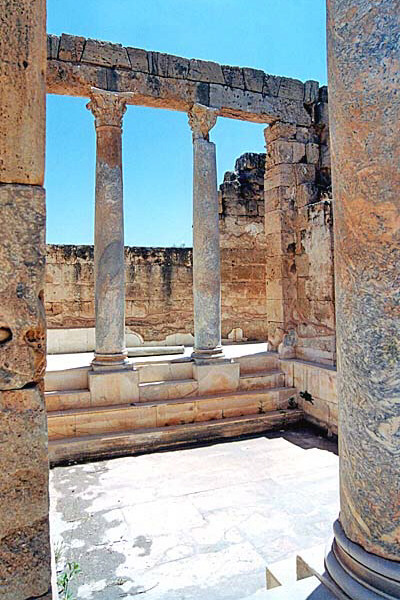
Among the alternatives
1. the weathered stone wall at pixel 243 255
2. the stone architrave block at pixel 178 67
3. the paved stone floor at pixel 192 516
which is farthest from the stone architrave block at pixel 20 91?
the weathered stone wall at pixel 243 255

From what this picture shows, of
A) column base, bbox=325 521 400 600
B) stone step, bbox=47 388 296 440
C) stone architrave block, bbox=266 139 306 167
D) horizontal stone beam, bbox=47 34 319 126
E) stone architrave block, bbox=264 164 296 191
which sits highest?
horizontal stone beam, bbox=47 34 319 126

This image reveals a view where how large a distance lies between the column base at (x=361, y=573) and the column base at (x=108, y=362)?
5.93 m

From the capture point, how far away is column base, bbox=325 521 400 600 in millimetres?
2314

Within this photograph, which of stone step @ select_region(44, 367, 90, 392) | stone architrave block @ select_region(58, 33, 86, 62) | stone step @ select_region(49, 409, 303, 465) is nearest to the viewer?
stone step @ select_region(49, 409, 303, 465)

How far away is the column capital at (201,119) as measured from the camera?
898 cm

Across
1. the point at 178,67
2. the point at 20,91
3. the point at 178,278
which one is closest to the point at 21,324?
the point at 20,91

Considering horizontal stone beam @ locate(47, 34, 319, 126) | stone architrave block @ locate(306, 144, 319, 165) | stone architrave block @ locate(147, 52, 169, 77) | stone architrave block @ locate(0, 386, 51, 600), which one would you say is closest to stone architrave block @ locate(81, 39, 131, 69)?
horizontal stone beam @ locate(47, 34, 319, 126)

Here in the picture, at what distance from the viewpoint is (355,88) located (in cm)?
256

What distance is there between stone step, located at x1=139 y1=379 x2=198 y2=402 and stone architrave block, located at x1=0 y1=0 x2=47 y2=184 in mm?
6095

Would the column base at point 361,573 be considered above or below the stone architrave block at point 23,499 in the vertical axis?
below

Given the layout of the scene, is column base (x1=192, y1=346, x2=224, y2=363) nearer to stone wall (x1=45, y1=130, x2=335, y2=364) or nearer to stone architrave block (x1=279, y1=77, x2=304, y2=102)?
stone wall (x1=45, y1=130, x2=335, y2=364)

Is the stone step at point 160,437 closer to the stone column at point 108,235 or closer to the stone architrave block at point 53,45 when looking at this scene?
the stone column at point 108,235

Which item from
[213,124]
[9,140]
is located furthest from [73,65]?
[9,140]

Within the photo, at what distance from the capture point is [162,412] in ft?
25.6
